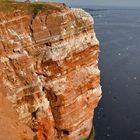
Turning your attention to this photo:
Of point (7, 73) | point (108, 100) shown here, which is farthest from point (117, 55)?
point (7, 73)

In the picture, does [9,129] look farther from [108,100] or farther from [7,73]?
[108,100]

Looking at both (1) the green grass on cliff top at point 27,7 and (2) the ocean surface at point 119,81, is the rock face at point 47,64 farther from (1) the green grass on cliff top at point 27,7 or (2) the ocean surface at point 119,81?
(2) the ocean surface at point 119,81

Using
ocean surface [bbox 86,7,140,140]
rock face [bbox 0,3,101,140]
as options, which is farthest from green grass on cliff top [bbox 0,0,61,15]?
ocean surface [bbox 86,7,140,140]

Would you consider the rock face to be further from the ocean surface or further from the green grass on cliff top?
the ocean surface

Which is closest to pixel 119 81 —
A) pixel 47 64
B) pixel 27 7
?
pixel 47 64

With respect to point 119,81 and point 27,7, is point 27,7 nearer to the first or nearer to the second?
point 27,7

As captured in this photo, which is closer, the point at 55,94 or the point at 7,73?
the point at 7,73

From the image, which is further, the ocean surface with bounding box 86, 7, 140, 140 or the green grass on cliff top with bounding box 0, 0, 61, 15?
the ocean surface with bounding box 86, 7, 140, 140

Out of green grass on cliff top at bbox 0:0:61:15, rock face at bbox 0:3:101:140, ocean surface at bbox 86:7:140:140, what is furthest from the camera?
ocean surface at bbox 86:7:140:140
